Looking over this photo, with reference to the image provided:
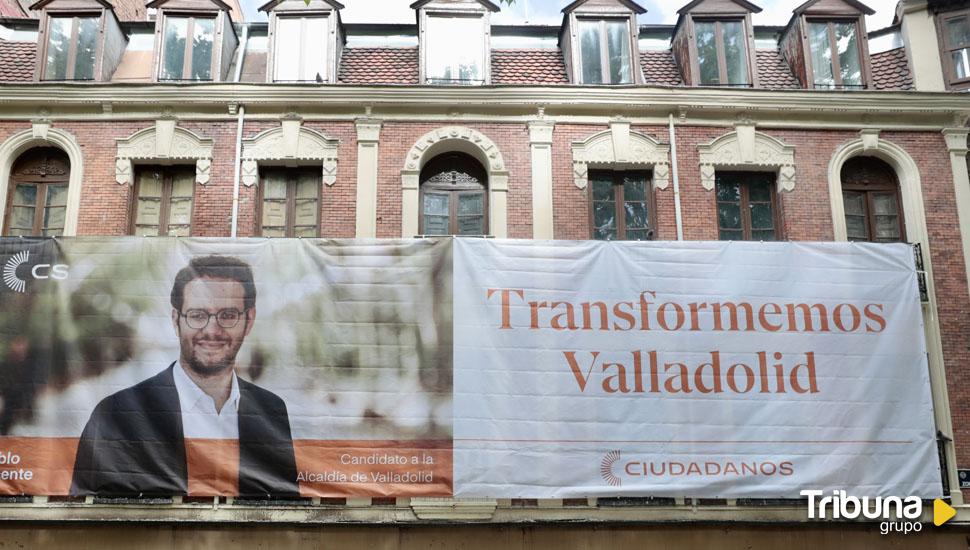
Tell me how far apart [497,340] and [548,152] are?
370 centimetres

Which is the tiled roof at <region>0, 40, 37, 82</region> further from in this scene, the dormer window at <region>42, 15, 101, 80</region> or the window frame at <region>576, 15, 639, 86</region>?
the window frame at <region>576, 15, 639, 86</region>

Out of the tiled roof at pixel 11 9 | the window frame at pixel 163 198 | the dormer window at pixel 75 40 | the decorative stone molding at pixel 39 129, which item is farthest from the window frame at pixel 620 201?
the tiled roof at pixel 11 9

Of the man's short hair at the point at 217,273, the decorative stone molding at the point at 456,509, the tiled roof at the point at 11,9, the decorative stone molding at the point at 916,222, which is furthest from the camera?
the tiled roof at the point at 11,9

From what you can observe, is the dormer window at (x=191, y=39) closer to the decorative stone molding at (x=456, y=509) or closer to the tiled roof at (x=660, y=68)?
the tiled roof at (x=660, y=68)

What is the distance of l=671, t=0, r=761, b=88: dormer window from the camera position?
52.6 feet

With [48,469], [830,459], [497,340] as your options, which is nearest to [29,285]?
[48,469]

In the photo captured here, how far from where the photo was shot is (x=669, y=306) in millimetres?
13758

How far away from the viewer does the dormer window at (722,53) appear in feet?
52.6

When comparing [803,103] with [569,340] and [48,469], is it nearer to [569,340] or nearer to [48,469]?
[569,340]

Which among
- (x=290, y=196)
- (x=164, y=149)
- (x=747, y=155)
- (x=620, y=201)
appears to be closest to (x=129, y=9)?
(x=164, y=149)

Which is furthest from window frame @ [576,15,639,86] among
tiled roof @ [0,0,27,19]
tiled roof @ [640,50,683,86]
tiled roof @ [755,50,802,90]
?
tiled roof @ [0,0,27,19]

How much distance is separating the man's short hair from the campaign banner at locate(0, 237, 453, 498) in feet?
0.07

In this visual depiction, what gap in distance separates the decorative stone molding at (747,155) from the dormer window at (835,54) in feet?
5.37

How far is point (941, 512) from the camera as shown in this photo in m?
13.3
